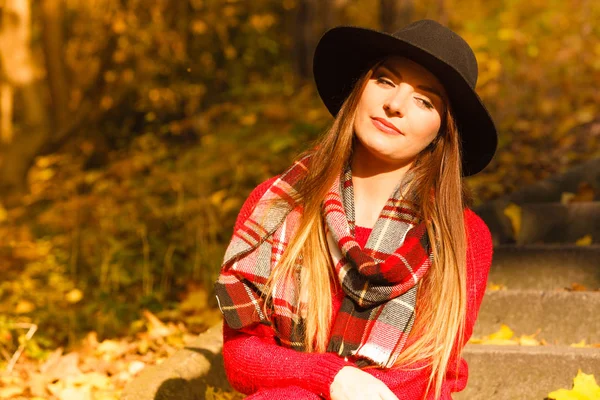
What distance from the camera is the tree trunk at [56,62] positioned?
8406mm

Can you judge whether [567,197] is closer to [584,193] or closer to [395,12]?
[584,193]

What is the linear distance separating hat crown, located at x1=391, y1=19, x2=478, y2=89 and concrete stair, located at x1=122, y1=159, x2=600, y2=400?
1.18 m

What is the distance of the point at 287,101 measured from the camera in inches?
327

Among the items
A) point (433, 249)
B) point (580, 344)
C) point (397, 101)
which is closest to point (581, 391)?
point (580, 344)

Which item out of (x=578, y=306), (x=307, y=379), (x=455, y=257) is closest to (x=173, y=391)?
(x=307, y=379)

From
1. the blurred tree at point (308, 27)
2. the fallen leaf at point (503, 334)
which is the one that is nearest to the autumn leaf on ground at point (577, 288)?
the fallen leaf at point (503, 334)

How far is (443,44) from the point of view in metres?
2.31

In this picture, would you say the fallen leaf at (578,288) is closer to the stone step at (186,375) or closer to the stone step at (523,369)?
the stone step at (523,369)

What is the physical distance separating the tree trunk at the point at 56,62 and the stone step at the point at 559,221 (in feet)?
19.1

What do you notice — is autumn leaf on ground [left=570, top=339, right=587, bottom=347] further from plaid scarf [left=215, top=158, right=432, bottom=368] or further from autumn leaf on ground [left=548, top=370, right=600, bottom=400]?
plaid scarf [left=215, top=158, right=432, bottom=368]

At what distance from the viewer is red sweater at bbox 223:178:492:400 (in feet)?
7.54

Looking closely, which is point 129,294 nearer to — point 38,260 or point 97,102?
point 38,260

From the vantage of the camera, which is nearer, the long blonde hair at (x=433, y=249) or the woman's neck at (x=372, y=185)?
the long blonde hair at (x=433, y=249)

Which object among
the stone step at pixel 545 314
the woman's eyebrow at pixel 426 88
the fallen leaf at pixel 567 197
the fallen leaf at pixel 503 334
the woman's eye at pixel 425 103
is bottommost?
the fallen leaf at pixel 503 334
